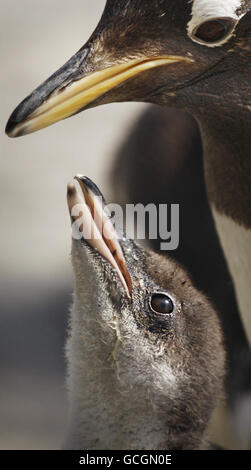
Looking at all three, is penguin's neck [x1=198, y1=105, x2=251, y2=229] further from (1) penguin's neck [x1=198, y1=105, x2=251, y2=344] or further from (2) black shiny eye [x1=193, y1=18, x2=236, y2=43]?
(2) black shiny eye [x1=193, y1=18, x2=236, y2=43]

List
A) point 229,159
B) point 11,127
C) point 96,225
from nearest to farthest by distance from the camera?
point 96,225
point 11,127
point 229,159

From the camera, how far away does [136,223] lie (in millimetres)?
2809

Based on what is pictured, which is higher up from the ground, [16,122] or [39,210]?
[39,210]

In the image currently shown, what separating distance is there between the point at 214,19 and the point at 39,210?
2369mm

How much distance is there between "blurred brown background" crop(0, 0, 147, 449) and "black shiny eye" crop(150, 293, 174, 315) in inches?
54.5

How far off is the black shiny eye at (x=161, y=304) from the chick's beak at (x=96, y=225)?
0.15 ft

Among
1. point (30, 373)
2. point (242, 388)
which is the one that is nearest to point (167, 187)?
point (242, 388)

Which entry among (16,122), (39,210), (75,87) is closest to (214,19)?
(75,87)

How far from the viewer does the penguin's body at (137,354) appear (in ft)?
5.16

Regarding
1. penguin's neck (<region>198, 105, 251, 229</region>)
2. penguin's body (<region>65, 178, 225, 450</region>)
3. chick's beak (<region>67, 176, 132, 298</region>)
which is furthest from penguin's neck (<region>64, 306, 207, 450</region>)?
penguin's neck (<region>198, 105, 251, 229</region>)

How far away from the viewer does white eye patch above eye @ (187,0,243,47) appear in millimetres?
1643

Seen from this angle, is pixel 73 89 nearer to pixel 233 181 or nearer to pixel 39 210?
pixel 233 181

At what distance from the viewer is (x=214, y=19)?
1.64 m

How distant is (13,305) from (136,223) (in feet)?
3.02
